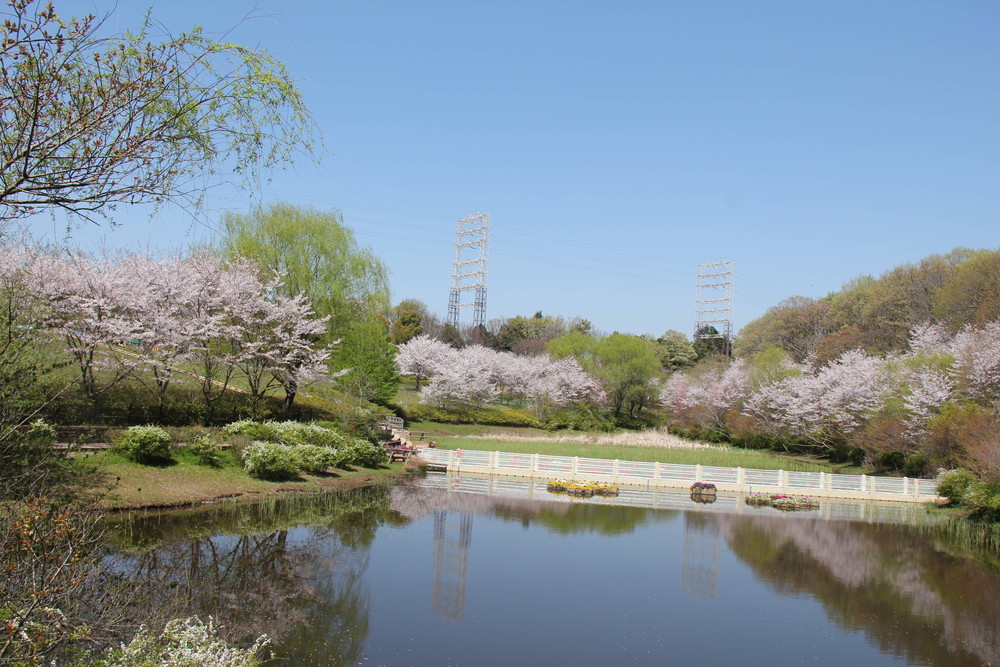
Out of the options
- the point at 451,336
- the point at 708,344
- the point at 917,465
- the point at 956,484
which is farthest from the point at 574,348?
the point at 956,484

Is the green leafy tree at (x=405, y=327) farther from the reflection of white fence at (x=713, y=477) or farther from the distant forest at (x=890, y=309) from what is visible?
the reflection of white fence at (x=713, y=477)

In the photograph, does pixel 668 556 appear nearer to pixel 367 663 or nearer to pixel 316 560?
pixel 316 560

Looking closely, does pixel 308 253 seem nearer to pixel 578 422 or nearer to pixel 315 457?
pixel 315 457

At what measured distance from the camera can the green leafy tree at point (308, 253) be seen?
129ft

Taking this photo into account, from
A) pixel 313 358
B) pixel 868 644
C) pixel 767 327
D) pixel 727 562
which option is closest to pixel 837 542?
pixel 727 562

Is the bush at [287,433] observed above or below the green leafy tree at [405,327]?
below

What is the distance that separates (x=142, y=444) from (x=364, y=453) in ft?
34.6

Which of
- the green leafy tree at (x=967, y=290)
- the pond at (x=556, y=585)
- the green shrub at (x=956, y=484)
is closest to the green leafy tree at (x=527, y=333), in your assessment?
the green leafy tree at (x=967, y=290)

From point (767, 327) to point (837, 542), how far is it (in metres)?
68.7

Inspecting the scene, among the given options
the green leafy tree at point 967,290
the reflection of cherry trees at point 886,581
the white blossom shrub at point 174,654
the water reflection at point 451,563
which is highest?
the green leafy tree at point 967,290

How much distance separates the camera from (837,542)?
21703mm

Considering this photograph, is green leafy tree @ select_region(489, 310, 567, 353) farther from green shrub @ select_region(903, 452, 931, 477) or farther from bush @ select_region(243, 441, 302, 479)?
Result: bush @ select_region(243, 441, 302, 479)

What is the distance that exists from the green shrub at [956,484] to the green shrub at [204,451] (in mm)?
26157

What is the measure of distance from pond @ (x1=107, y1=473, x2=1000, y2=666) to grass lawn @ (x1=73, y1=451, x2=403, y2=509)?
90cm
